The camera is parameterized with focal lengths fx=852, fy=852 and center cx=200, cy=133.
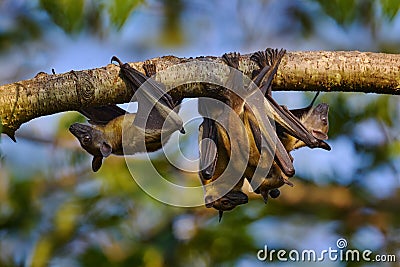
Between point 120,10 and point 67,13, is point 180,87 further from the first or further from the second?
point 67,13

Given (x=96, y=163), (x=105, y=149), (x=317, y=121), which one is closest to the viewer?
(x=105, y=149)

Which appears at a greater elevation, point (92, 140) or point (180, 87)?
point (92, 140)

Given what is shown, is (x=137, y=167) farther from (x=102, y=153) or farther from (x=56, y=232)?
(x=102, y=153)

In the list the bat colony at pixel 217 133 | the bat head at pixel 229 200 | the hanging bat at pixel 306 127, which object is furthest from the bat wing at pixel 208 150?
the hanging bat at pixel 306 127

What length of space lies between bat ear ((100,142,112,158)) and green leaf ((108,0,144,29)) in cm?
62

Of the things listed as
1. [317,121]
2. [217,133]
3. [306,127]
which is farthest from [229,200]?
[317,121]

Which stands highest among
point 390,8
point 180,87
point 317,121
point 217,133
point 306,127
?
point 390,8

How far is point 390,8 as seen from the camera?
3793 millimetres

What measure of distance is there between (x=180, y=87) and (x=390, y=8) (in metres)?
1.04

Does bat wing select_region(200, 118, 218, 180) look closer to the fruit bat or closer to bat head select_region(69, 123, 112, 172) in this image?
the fruit bat

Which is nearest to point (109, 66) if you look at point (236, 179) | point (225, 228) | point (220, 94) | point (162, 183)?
point (220, 94)

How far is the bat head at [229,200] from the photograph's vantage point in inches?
157

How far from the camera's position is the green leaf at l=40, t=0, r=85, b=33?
4109 millimetres

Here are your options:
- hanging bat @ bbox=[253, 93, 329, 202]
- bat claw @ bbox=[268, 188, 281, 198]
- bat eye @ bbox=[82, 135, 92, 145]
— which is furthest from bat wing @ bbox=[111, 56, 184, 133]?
bat claw @ bbox=[268, 188, 281, 198]
